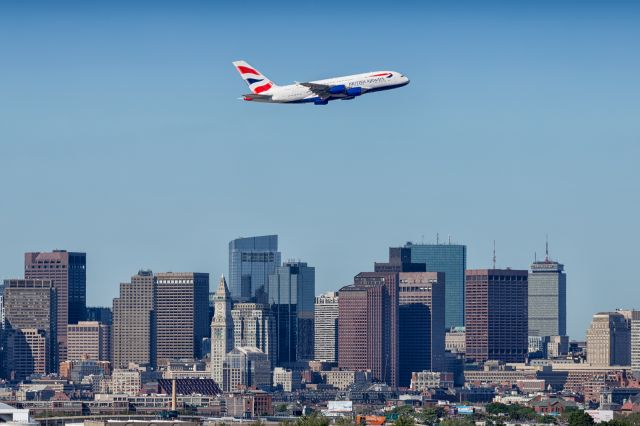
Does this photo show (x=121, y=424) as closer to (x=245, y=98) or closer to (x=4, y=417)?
(x=4, y=417)

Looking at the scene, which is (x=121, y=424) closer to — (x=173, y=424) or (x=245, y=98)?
(x=173, y=424)

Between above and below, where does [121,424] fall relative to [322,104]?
below

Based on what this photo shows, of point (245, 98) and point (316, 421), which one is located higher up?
point (245, 98)

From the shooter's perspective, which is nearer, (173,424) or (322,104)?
(173,424)

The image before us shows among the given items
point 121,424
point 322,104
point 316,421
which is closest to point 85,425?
point 121,424

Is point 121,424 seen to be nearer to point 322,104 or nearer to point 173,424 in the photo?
point 173,424

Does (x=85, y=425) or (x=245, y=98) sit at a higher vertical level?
(x=245, y=98)

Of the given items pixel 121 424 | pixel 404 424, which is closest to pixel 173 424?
pixel 121 424
